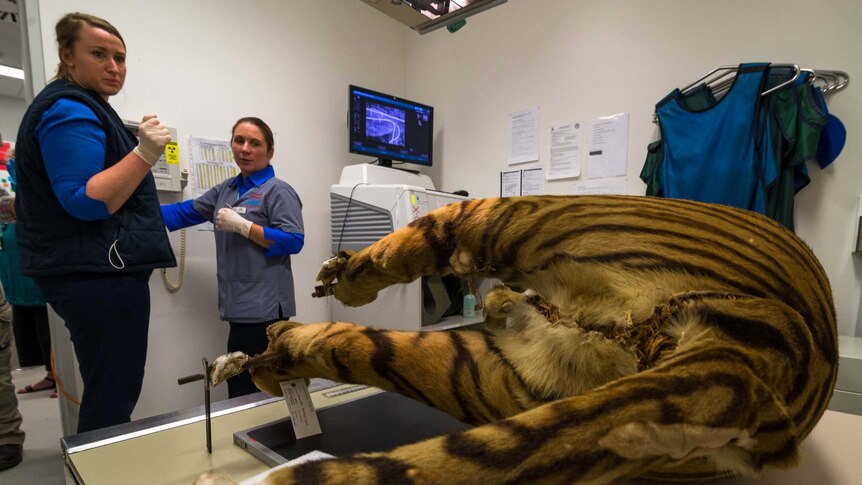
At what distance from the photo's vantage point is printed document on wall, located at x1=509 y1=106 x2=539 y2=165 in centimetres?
247

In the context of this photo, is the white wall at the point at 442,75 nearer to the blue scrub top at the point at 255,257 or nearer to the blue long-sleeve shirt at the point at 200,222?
the blue long-sleeve shirt at the point at 200,222

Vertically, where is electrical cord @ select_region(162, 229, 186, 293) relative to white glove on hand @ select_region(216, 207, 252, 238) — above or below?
below

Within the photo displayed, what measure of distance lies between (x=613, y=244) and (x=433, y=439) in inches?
13.1

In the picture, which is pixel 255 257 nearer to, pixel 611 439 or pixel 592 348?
pixel 592 348

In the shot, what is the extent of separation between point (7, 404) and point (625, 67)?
301cm

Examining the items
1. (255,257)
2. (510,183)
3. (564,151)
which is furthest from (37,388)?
(564,151)

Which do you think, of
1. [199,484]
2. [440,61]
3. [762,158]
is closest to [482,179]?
[440,61]

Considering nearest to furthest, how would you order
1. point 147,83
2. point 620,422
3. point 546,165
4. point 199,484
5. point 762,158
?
point 620,422 < point 199,484 < point 762,158 < point 147,83 < point 546,165

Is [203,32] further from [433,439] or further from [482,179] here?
[433,439]

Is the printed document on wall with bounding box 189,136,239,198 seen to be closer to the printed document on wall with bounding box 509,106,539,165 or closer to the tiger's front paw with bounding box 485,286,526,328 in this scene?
the printed document on wall with bounding box 509,106,539,165

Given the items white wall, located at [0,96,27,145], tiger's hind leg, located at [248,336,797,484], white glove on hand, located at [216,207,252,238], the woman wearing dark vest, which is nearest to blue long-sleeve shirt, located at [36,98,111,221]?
the woman wearing dark vest

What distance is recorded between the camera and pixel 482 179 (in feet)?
8.95

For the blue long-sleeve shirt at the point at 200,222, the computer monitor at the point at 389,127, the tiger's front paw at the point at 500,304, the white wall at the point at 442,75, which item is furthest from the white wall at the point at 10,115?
the tiger's front paw at the point at 500,304

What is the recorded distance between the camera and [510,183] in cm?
258
